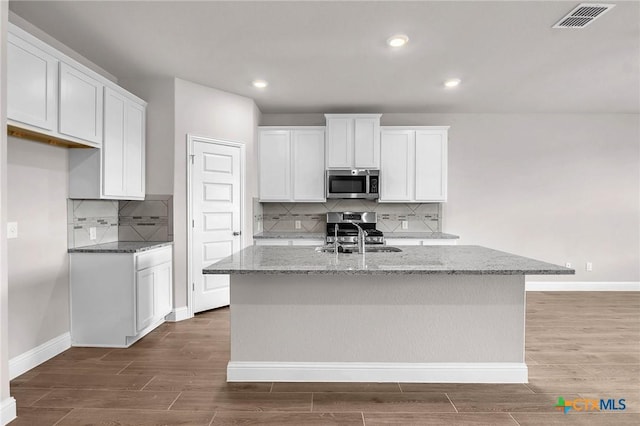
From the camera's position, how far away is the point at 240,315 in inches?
100

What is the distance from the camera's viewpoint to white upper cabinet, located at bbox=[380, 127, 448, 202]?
4.94 m

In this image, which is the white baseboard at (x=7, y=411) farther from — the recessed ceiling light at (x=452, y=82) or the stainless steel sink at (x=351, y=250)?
the recessed ceiling light at (x=452, y=82)

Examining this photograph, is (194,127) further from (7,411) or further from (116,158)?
(7,411)

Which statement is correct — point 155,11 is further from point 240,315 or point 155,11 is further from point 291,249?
point 240,315

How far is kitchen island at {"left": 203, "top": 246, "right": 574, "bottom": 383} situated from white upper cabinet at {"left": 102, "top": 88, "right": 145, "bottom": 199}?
176 cm

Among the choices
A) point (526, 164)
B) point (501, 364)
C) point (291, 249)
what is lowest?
point (501, 364)

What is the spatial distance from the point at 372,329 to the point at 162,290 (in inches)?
91.0

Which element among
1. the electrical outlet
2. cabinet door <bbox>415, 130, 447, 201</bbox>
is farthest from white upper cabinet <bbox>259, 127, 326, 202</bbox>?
the electrical outlet

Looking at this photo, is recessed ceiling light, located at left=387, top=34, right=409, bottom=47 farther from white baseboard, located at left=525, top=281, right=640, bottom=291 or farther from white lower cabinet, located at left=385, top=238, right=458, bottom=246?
white baseboard, located at left=525, top=281, right=640, bottom=291

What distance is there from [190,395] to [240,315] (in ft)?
1.92

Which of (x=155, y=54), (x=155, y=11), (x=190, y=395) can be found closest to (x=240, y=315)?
(x=190, y=395)

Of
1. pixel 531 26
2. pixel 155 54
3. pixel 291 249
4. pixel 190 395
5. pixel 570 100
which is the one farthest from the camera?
pixel 570 100

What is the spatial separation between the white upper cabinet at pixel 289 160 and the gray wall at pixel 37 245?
2339mm

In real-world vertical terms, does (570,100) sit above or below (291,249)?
above
